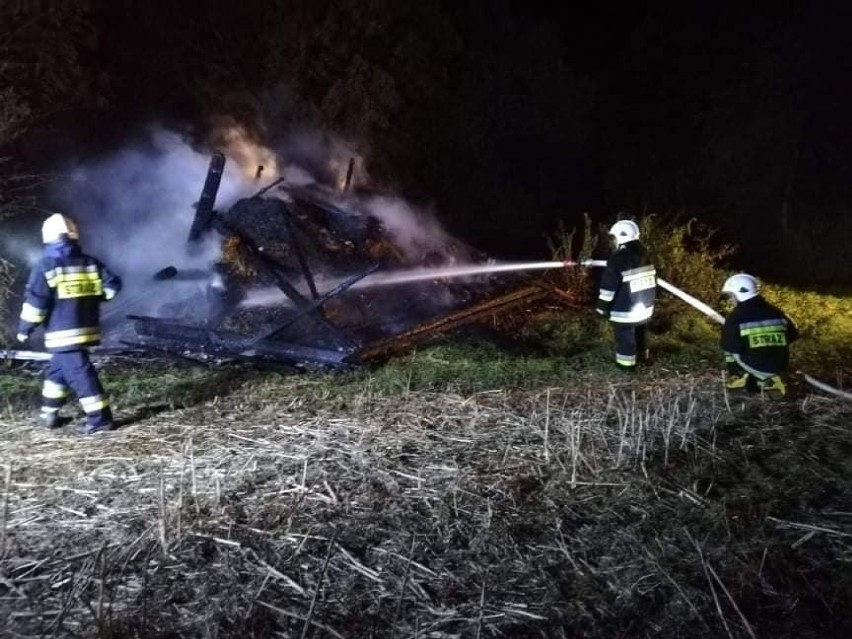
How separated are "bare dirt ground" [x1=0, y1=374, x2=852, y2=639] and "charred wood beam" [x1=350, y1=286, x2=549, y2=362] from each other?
74.4 inches

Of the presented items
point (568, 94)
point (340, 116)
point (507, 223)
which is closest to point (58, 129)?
point (340, 116)

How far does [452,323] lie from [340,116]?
622 centimetres

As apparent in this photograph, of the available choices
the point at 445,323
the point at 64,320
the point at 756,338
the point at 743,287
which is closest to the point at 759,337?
the point at 756,338

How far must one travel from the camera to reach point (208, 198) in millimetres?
9500

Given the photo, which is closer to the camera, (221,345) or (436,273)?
(221,345)

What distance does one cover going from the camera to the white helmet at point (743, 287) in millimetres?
6688

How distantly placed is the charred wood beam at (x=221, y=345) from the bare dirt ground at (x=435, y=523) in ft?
4.84

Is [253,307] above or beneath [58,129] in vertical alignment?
beneath

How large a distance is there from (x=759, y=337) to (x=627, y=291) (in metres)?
1.48

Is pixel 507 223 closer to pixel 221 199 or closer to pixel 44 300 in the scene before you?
pixel 221 199

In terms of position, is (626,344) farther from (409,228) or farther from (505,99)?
(505,99)

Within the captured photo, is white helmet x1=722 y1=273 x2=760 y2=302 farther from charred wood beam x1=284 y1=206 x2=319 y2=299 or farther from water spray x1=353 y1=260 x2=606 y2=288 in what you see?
charred wood beam x1=284 y1=206 x2=319 y2=299

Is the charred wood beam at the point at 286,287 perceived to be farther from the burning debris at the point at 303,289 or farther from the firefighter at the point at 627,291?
the firefighter at the point at 627,291

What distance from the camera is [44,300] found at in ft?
18.9
